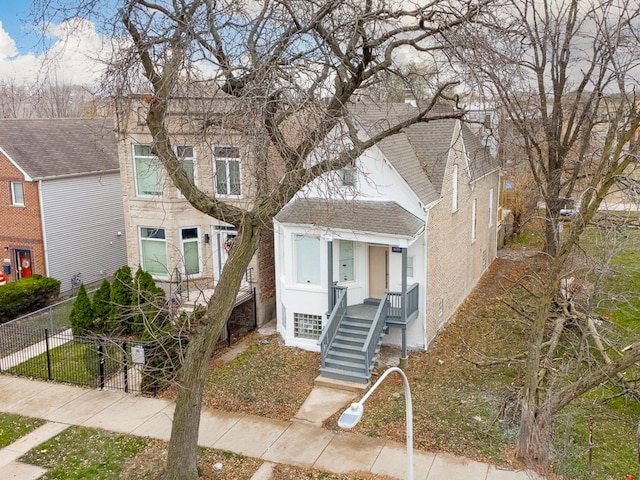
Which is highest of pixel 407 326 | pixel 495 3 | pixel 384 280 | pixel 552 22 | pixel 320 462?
pixel 552 22

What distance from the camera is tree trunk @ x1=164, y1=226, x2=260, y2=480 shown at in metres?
10.6

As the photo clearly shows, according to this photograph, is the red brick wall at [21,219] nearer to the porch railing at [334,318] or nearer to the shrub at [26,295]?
the shrub at [26,295]

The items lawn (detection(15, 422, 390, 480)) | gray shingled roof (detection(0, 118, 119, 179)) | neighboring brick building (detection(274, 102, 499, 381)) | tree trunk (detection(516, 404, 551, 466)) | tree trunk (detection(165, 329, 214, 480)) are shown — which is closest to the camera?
tree trunk (detection(165, 329, 214, 480))

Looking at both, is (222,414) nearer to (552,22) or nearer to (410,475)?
(410,475)

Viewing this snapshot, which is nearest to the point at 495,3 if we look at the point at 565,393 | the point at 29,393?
the point at 565,393

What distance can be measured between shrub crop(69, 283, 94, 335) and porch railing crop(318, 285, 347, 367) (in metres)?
7.38

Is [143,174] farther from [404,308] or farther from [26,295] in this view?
[404,308]

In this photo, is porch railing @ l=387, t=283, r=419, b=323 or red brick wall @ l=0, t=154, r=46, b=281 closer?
porch railing @ l=387, t=283, r=419, b=323

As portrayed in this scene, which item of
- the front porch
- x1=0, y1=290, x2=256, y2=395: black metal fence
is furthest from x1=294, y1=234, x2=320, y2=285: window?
x1=0, y1=290, x2=256, y2=395: black metal fence

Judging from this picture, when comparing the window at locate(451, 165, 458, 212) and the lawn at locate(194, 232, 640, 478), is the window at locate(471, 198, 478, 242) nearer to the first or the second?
the window at locate(451, 165, 458, 212)

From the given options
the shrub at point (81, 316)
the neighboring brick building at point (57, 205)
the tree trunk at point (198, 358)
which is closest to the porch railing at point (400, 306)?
the tree trunk at point (198, 358)

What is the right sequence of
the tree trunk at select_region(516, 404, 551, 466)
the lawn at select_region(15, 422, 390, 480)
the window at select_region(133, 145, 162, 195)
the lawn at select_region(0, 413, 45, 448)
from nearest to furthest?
the tree trunk at select_region(516, 404, 551, 466)
the lawn at select_region(15, 422, 390, 480)
the lawn at select_region(0, 413, 45, 448)
the window at select_region(133, 145, 162, 195)

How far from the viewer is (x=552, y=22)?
21.4 m

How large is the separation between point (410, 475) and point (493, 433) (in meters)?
4.67
